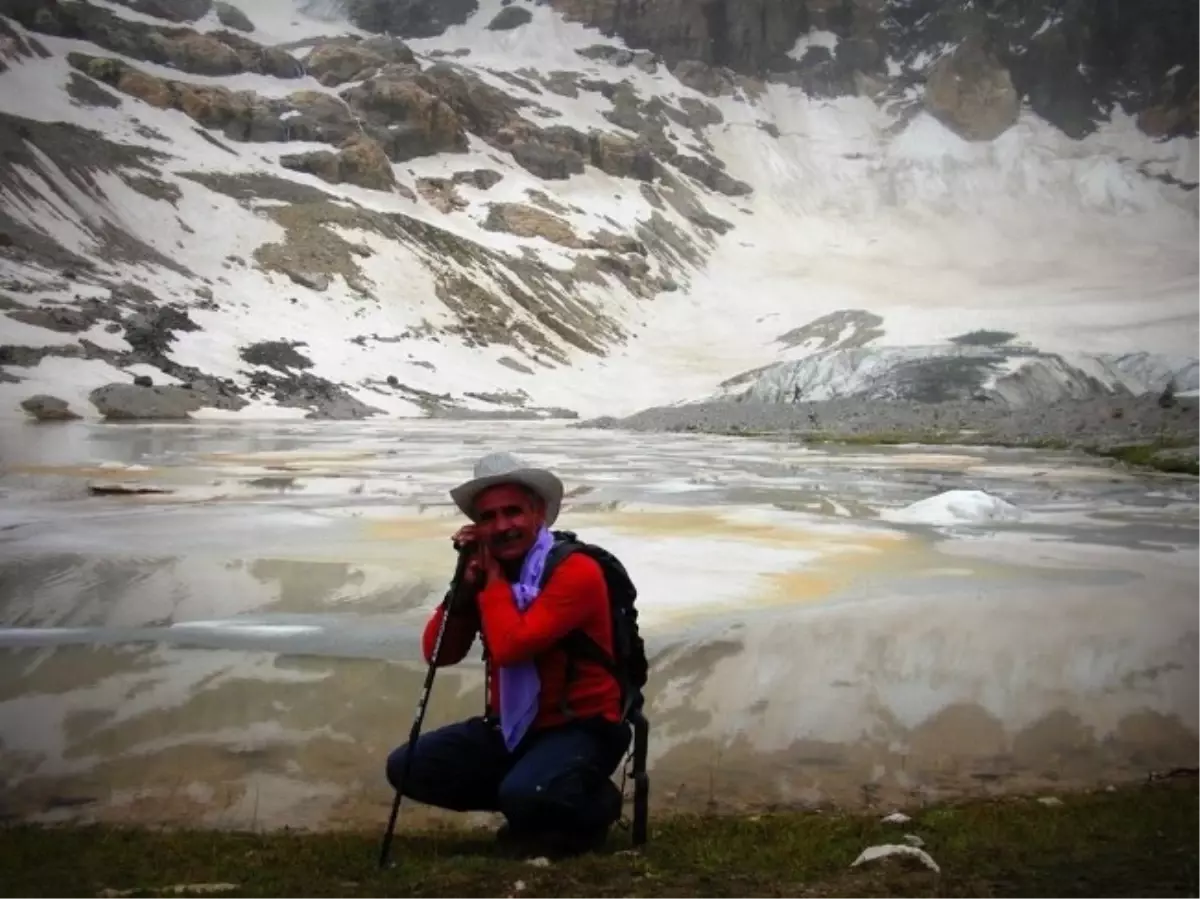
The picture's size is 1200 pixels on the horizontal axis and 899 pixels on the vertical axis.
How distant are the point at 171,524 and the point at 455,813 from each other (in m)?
8.48

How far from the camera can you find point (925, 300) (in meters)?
103

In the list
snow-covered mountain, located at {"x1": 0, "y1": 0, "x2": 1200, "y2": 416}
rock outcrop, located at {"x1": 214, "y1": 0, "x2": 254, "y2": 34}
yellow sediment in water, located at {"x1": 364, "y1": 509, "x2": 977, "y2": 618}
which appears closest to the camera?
yellow sediment in water, located at {"x1": 364, "y1": 509, "x2": 977, "y2": 618}

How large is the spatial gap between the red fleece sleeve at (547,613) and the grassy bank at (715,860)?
0.74m

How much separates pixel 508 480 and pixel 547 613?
1.80 feet

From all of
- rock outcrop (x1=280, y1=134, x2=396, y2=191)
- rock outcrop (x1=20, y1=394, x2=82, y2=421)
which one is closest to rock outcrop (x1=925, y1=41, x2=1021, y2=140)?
rock outcrop (x1=280, y1=134, x2=396, y2=191)

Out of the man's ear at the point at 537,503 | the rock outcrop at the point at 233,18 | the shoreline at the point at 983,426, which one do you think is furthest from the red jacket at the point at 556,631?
the rock outcrop at the point at 233,18

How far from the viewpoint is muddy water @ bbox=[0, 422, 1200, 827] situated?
509cm

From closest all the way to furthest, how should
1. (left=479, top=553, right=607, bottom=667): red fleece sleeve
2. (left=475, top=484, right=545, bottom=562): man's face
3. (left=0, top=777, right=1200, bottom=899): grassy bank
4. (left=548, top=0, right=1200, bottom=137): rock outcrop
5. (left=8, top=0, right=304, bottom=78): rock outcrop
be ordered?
(left=0, top=777, right=1200, bottom=899): grassy bank, (left=479, top=553, right=607, bottom=667): red fleece sleeve, (left=475, top=484, right=545, bottom=562): man's face, (left=8, top=0, right=304, bottom=78): rock outcrop, (left=548, top=0, right=1200, bottom=137): rock outcrop

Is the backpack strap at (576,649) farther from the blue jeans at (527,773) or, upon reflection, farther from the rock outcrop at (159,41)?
the rock outcrop at (159,41)

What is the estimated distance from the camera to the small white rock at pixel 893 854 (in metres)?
3.45

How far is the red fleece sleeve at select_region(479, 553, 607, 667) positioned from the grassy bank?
29.0 inches

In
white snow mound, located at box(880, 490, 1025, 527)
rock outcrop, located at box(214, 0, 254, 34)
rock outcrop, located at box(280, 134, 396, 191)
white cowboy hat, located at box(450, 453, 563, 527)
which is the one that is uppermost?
rock outcrop, located at box(214, 0, 254, 34)

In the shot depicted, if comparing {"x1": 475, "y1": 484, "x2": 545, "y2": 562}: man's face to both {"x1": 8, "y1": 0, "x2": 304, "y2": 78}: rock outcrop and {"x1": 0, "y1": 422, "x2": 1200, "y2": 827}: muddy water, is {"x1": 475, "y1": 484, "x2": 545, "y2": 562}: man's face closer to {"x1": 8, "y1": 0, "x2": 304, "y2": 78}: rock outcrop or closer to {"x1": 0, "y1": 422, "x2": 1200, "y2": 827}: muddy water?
{"x1": 0, "y1": 422, "x2": 1200, "y2": 827}: muddy water

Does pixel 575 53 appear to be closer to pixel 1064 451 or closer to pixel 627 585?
pixel 1064 451
